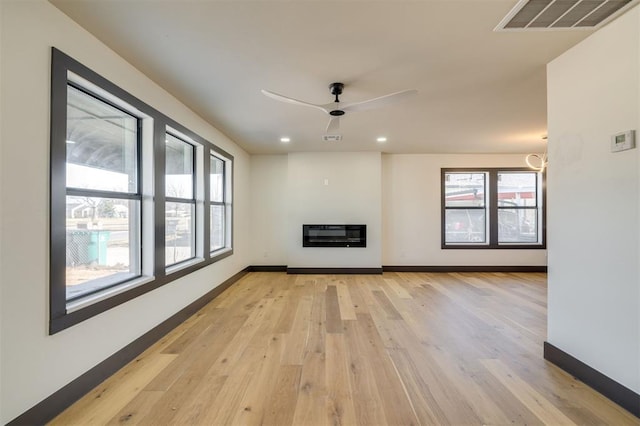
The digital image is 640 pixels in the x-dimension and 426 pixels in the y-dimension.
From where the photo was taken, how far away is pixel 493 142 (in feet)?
16.6

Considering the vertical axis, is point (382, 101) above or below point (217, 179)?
above

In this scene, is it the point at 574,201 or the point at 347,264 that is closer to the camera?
the point at 574,201

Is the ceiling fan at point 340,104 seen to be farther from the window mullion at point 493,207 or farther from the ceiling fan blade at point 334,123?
the window mullion at point 493,207

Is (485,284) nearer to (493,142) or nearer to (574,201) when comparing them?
(493,142)

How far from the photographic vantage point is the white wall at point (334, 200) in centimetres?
582

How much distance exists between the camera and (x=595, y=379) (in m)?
1.98

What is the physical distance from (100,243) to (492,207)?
6.70 meters

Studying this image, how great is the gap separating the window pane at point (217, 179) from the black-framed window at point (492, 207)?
180 inches

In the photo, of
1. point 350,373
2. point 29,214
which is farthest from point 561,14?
point 29,214

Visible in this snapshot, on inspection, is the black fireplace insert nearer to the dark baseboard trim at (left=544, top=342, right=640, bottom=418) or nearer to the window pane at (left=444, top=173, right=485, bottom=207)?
the window pane at (left=444, top=173, right=485, bottom=207)

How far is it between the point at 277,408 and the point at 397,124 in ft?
12.1

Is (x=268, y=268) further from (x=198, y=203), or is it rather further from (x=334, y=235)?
(x=198, y=203)

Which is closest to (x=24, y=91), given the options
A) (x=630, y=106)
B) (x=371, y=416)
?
(x=371, y=416)

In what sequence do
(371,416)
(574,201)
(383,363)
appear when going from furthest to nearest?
(383,363) → (574,201) → (371,416)
